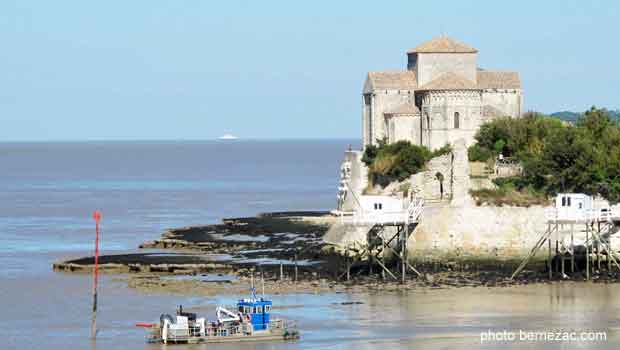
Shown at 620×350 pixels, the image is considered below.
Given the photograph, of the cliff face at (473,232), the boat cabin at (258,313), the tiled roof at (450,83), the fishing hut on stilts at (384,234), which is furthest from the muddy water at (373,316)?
the tiled roof at (450,83)

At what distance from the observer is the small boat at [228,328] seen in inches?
1618

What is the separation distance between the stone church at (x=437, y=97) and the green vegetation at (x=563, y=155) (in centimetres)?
254

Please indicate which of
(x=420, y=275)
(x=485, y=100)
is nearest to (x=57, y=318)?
(x=420, y=275)

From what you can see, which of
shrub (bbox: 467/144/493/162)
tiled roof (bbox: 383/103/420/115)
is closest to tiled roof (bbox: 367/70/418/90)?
tiled roof (bbox: 383/103/420/115)

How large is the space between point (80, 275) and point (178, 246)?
31.7 feet

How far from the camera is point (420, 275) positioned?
2104 inches

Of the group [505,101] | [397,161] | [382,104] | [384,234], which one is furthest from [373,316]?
[505,101]

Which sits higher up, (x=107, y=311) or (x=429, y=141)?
(x=429, y=141)

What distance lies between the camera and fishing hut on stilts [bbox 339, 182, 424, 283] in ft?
179

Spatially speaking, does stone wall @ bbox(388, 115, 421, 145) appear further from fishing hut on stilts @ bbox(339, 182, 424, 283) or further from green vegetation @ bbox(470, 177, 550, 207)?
fishing hut on stilts @ bbox(339, 182, 424, 283)

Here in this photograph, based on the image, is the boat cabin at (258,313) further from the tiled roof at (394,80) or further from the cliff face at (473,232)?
the tiled roof at (394,80)

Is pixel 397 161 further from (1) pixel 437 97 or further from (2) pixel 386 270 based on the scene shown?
(2) pixel 386 270

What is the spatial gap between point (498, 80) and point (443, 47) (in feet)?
12.2

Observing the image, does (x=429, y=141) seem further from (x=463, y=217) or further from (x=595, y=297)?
(x=595, y=297)
